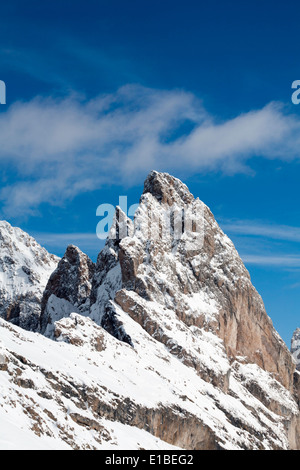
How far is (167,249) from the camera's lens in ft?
544

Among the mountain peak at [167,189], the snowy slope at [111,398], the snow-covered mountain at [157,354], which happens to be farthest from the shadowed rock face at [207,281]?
the snowy slope at [111,398]

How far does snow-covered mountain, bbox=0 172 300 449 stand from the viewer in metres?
84.2

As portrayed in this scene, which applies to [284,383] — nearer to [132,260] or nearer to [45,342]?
[132,260]

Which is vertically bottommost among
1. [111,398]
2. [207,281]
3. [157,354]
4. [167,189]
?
[111,398]

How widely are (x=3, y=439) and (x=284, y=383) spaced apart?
132 metres

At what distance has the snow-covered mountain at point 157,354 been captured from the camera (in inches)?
3314

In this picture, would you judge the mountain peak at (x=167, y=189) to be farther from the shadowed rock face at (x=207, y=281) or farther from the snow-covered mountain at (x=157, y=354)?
the snow-covered mountain at (x=157, y=354)

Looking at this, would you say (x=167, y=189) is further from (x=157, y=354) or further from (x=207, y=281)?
(x=157, y=354)

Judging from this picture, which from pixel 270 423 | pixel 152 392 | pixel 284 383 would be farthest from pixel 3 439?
pixel 284 383

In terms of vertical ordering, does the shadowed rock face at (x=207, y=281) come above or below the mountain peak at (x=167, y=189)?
below

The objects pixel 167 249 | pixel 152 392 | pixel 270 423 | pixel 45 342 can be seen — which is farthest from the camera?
pixel 167 249

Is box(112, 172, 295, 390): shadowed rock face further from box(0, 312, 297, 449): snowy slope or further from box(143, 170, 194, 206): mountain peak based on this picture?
box(0, 312, 297, 449): snowy slope

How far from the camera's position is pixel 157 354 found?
131375mm

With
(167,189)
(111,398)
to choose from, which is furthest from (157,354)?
(167,189)
